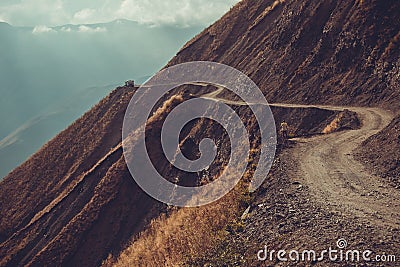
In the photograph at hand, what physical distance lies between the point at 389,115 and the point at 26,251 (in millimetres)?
35396

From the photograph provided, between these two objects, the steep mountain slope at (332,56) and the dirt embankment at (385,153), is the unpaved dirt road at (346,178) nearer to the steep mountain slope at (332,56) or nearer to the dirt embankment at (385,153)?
the dirt embankment at (385,153)

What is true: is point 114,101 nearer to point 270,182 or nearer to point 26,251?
point 26,251

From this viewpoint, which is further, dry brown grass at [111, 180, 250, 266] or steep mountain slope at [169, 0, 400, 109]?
steep mountain slope at [169, 0, 400, 109]

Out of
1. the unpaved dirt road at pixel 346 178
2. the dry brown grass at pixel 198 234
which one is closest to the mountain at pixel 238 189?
the dry brown grass at pixel 198 234

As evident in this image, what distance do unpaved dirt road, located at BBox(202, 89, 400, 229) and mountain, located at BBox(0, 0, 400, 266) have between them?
1.22ft

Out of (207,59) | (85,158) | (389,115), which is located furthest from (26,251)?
(207,59)

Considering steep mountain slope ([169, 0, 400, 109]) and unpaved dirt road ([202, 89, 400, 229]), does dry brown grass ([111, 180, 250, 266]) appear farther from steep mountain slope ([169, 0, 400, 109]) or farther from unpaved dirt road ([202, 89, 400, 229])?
steep mountain slope ([169, 0, 400, 109])

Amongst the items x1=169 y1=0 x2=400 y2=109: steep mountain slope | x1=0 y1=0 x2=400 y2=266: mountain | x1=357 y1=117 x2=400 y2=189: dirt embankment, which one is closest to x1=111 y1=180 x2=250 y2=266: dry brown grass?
x1=0 y1=0 x2=400 y2=266: mountain

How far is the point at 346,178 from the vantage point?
46.3 feet

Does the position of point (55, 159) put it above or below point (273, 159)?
above

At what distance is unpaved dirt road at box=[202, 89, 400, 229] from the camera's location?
11.0 m

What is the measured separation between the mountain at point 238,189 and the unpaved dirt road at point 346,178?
371 millimetres

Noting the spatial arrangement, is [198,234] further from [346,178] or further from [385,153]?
[385,153]

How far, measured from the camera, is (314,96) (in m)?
28.6
